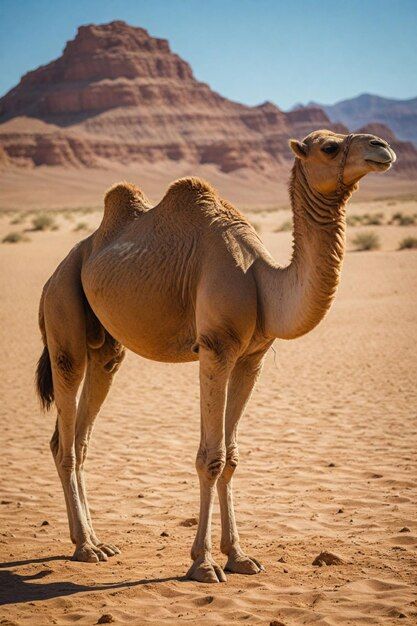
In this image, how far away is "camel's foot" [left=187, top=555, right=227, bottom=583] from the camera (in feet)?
15.5

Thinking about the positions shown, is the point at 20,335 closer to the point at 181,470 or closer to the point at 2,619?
the point at 181,470

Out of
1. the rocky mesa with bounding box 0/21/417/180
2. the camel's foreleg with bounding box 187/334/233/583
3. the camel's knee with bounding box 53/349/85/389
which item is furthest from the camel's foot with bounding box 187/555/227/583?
the rocky mesa with bounding box 0/21/417/180

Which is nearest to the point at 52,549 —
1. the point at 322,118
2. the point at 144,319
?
the point at 144,319

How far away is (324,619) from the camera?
407 cm

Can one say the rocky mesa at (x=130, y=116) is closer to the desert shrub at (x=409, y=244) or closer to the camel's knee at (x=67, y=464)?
the desert shrub at (x=409, y=244)

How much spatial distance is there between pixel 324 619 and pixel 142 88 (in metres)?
161

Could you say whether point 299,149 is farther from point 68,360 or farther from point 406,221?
point 406,221

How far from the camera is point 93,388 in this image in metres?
5.94

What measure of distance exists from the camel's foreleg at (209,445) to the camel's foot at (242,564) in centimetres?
17

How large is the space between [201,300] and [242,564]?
1727mm

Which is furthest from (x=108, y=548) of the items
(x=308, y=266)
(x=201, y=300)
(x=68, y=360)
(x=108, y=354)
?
(x=308, y=266)

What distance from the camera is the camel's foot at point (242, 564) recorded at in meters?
4.89

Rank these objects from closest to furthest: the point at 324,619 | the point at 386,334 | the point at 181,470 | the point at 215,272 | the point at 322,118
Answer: the point at 324,619, the point at 215,272, the point at 181,470, the point at 386,334, the point at 322,118

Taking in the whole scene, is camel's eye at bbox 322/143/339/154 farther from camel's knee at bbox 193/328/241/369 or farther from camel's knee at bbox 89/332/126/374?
camel's knee at bbox 89/332/126/374
